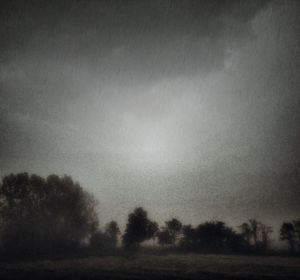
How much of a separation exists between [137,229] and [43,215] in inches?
1151

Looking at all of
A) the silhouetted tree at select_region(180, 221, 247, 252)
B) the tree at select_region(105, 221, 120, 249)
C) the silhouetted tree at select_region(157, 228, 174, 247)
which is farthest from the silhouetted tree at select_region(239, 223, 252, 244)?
the tree at select_region(105, 221, 120, 249)

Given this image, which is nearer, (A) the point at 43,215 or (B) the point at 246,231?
(A) the point at 43,215

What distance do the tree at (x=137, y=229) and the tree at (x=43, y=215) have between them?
12.4 m

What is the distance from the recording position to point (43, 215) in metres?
54.6

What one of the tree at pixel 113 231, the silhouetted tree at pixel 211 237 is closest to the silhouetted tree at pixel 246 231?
the silhouetted tree at pixel 211 237

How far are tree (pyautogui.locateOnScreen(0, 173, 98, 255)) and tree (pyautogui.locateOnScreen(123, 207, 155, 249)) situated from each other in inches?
488

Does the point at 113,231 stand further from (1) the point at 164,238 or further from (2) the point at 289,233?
(2) the point at 289,233

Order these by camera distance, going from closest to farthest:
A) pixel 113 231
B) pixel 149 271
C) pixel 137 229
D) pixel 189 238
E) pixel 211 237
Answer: pixel 149 271
pixel 137 229
pixel 211 237
pixel 189 238
pixel 113 231

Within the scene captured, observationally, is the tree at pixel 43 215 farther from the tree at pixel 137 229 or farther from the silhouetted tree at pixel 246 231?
the silhouetted tree at pixel 246 231

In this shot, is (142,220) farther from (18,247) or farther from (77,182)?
(18,247)

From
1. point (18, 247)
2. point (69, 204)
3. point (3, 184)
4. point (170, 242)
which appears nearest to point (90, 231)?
point (69, 204)

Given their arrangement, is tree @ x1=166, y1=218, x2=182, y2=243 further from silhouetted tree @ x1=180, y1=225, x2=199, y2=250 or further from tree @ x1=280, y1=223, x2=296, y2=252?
tree @ x1=280, y1=223, x2=296, y2=252

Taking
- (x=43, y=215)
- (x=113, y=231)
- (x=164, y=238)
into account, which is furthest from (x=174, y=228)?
(x=43, y=215)

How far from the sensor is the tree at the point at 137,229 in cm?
7206
